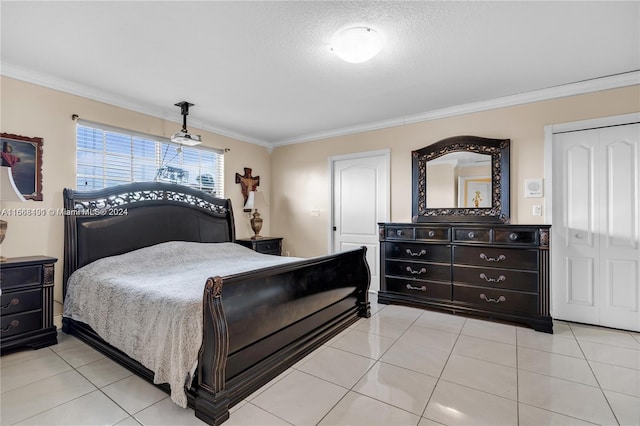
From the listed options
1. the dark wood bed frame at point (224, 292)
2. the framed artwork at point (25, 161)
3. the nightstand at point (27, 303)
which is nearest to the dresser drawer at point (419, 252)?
the dark wood bed frame at point (224, 292)

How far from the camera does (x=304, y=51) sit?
2.55m

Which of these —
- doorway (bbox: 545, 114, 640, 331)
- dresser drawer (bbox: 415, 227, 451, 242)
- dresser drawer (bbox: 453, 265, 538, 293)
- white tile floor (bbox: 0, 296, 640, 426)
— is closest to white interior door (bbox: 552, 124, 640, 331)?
doorway (bbox: 545, 114, 640, 331)

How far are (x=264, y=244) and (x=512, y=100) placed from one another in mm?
3727

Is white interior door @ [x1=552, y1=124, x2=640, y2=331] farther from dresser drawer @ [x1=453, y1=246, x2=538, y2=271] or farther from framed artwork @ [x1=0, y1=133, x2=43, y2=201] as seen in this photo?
framed artwork @ [x1=0, y1=133, x2=43, y2=201]

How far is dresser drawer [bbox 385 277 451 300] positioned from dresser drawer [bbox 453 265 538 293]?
186 millimetres

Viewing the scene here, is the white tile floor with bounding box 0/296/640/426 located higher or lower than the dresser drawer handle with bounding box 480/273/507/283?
lower

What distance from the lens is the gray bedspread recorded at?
1.81 metres

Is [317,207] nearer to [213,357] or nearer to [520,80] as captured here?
[520,80]

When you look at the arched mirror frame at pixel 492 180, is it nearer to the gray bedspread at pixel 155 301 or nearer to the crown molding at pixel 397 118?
the crown molding at pixel 397 118

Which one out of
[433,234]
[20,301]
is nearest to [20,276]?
[20,301]

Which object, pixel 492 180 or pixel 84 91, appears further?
pixel 492 180

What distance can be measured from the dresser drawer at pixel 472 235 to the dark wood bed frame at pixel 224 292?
43.7 inches

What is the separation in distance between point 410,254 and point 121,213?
331 cm

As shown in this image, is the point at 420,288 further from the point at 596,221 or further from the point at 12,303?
the point at 12,303
